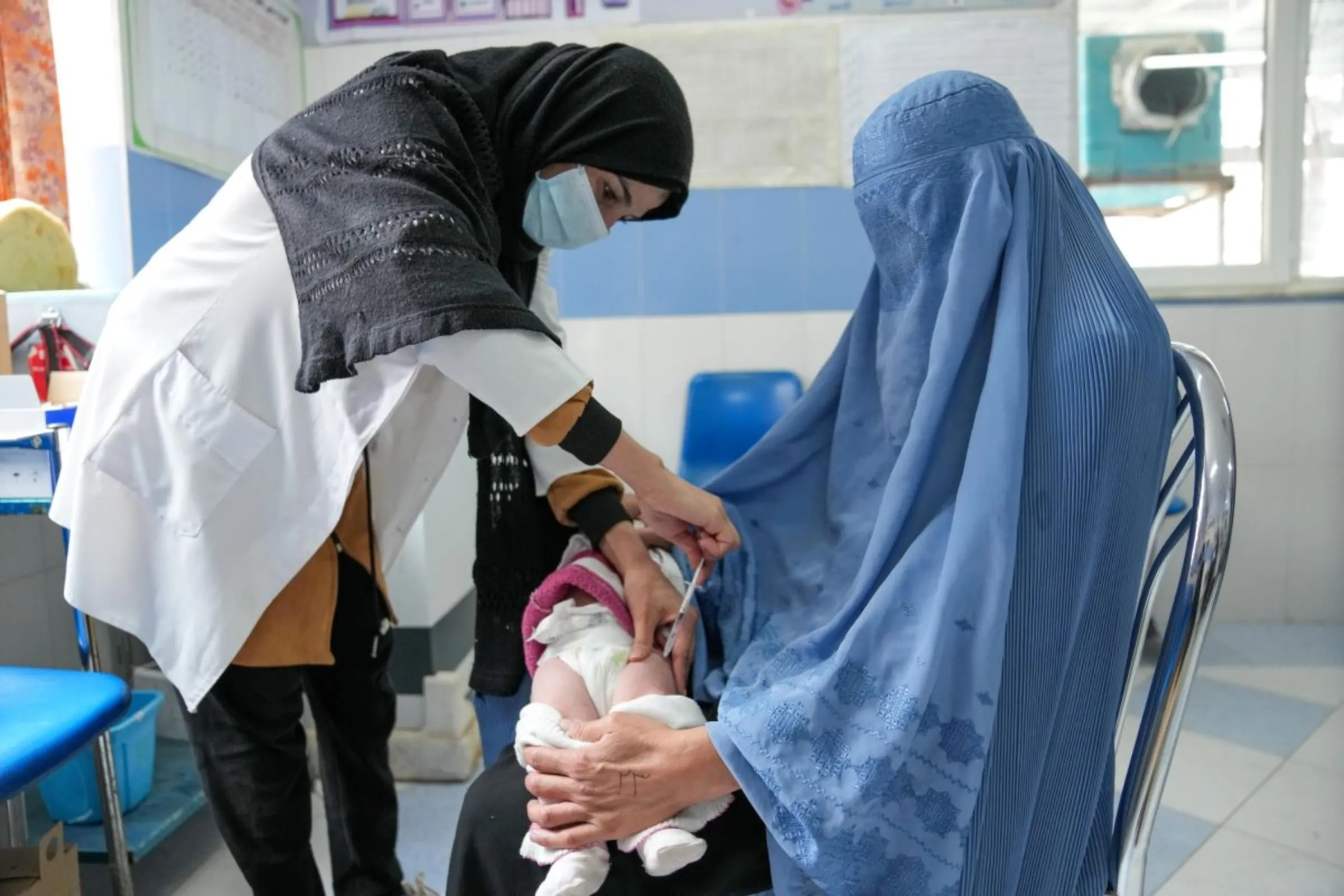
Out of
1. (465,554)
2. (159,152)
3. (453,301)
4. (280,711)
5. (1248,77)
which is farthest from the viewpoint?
(1248,77)

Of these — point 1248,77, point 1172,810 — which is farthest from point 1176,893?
point 1248,77

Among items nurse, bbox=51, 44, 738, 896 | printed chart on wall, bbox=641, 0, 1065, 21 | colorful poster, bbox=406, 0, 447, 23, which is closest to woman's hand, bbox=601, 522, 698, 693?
nurse, bbox=51, 44, 738, 896

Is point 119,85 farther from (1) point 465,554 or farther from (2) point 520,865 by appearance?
(2) point 520,865

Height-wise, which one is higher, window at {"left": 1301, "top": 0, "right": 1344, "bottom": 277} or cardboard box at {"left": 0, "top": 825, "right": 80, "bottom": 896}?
window at {"left": 1301, "top": 0, "right": 1344, "bottom": 277}

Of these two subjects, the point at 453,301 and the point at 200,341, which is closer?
the point at 453,301

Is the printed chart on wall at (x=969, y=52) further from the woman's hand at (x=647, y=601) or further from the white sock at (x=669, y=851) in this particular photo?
the white sock at (x=669, y=851)

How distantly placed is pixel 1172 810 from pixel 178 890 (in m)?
1.98

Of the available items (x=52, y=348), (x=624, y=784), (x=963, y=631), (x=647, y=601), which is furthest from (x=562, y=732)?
(x=52, y=348)

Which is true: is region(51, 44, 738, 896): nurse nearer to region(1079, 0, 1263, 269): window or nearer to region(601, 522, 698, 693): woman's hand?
region(601, 522, 698, 693): woman's hand

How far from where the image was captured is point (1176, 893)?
1577 millimetres

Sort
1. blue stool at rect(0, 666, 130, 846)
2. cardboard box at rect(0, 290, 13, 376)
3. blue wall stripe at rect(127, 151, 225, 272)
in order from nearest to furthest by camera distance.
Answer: blue stool at rect(0, 666, 130, 846), cardboard box at rect(0, 290, 13, 376), blue wall stripe at rect(127, 151, 225, 272)

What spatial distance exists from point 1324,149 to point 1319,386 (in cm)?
71

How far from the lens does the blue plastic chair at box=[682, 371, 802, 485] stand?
2.60 meters

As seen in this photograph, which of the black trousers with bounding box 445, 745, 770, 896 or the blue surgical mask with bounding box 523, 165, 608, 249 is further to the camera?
the blue surgical mask with bounding box 523, 165, 608, 249
